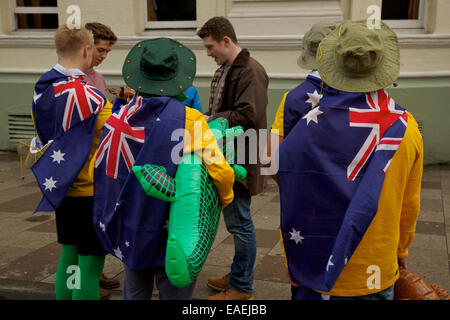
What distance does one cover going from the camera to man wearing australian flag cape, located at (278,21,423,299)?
2.22 m

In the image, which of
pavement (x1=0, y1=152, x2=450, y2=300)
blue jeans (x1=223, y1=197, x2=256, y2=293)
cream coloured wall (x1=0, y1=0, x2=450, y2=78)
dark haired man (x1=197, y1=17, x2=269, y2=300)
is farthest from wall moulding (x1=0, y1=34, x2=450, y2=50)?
blue jeans (x1=223, y1=197, x2=256, y2=293)

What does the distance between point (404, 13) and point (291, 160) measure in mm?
7705

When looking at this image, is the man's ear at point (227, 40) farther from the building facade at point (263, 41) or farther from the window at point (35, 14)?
the window at point (35, 14)

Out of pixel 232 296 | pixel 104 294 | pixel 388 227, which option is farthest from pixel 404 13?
pixel 388 227

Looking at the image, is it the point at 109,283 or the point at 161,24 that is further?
the point at 161,24

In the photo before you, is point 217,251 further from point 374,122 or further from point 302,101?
point 374,122

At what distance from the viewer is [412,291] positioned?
244 cm

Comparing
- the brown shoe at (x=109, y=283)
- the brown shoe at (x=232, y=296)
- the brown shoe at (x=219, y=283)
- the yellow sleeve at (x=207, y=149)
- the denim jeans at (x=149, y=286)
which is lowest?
the brown shoe at (x=109, y=283)

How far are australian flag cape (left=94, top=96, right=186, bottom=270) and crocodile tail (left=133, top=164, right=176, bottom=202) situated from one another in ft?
0.51

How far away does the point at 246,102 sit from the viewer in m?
3.80

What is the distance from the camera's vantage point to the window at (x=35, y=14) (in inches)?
404

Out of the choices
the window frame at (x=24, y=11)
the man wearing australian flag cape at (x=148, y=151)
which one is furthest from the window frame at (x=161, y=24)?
the man wearing australian flag cape at (x=148, y=151)
